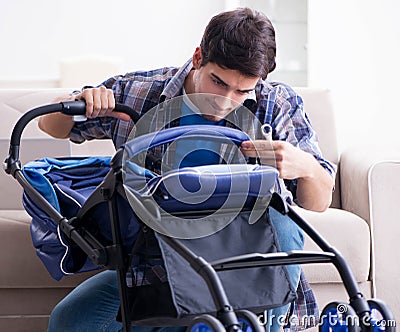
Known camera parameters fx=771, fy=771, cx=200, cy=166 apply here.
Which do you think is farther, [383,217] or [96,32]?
[96,32]

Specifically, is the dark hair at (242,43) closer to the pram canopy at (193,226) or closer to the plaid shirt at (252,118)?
the plaid shirt at (252,118)

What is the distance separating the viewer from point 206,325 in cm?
114

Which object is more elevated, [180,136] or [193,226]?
[180,136]

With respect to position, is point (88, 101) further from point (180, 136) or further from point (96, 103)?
point (180, 136)

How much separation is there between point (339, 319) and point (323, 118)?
4.73ft

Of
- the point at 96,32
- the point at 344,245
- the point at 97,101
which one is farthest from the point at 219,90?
the point at 96,32

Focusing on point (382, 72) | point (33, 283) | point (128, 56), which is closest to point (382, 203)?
point (33, 283)

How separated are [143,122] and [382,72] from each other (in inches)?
105

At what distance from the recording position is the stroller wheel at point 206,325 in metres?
1.09

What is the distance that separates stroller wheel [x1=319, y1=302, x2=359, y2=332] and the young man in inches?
5.0

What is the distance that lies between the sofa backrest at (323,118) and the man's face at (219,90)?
1.06 m

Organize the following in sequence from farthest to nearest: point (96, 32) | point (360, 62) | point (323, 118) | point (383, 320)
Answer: point (96, 32), point (360, 62), point (323, 118), point (383, 320)

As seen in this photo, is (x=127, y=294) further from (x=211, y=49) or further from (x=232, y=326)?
(x=211, y=49)

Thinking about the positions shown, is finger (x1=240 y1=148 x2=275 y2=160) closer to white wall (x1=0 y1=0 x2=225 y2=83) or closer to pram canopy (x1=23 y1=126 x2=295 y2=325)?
pram canopy (x1=23 y1=126 x2=295 y2=325)
